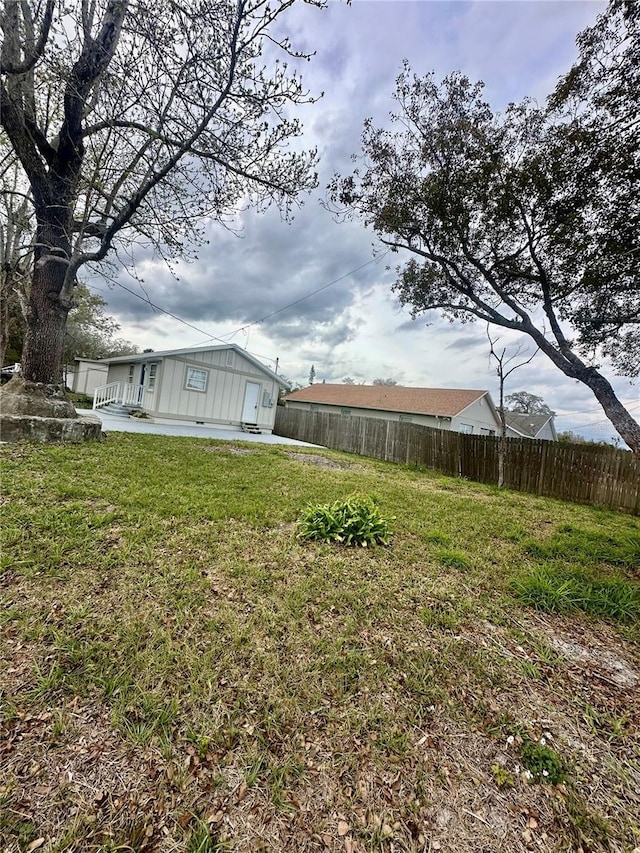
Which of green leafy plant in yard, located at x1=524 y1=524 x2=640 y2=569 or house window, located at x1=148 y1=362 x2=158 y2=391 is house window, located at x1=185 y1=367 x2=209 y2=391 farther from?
green leafy plant in yard, located at x1=524 y1=524 x2=640 y2=569

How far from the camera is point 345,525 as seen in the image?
3.67 metres

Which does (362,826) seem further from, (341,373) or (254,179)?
(341,373)

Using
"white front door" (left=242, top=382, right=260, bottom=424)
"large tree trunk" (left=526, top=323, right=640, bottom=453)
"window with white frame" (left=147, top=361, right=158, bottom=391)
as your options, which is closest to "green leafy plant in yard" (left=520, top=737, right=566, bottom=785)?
"large tree trunk" (left=526, top=323, right=640, bottom=453)

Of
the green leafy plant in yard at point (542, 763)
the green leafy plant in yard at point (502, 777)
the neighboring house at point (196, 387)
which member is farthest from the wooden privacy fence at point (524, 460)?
the neighboring house at point (196, 387)

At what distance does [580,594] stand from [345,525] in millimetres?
2213

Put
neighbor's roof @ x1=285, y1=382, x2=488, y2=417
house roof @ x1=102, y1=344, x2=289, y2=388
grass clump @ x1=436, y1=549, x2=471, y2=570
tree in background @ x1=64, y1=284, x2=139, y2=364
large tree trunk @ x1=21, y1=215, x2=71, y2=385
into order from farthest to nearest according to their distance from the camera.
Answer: tree in background @ x1=64, y1=284, x2=139, y2=364, neighbor's roof @ x1=285, y1=382, x2=488, y2=417, house roof @ x1=102, y1=344, x2=289, y2=388, large tree trunk @ x1=21, y1=215, x2=71, y2=385, grass clump @ x1=436, y1=549, x2=471, y2=570

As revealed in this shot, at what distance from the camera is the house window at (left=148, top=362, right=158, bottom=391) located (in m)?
12.6

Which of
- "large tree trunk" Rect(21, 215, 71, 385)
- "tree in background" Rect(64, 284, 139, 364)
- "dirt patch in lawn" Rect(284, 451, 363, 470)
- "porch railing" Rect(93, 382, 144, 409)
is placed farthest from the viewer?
"tree in background" Rect(64, 284, 139, 364)

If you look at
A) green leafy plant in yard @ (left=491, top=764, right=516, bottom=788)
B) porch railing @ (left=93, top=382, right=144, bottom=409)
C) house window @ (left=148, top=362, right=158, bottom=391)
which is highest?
house window @ (left=148, top=362, right=158, bottom=391)

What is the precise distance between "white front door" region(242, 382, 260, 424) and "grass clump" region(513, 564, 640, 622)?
13.1 metres

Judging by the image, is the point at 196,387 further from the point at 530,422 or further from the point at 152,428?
the point at 530,422

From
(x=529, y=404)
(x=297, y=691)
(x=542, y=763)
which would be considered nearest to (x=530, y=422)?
(x=529, y=404)

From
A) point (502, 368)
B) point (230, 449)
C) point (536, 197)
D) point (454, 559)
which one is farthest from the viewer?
point (230, 449)

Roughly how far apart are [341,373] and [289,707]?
3947 cm
